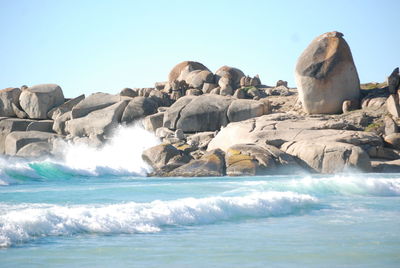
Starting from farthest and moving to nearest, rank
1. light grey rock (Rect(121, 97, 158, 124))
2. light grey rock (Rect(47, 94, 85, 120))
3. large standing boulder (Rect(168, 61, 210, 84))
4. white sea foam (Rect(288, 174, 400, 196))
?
1. large standing boulder (Rect(168, 61, 210, 84))
2. light grey rock (Rect(47, 94, 85, 120))
3. light grey rock (Rect(121, 97, 158, 124))
4. white sea foam (Rect(288, 174, 400, 196))

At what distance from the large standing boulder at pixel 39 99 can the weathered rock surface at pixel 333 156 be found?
20851mm

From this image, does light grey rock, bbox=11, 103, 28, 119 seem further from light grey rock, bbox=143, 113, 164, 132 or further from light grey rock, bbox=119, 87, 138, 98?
light grey rock, bbox=143, 113, 164, 132

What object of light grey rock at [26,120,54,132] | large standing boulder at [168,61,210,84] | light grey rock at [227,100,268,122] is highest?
large standing boulder at [168,61,210,84]

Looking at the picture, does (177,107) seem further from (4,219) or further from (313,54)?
(4,219)

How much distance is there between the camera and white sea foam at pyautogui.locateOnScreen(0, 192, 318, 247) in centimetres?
978

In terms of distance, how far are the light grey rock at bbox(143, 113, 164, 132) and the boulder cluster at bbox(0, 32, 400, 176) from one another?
55mm

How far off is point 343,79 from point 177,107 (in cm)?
890

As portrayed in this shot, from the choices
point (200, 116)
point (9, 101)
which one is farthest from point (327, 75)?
point (9, 101)

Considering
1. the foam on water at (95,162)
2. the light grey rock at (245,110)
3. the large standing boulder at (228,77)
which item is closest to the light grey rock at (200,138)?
the light grey rock at (245,110)

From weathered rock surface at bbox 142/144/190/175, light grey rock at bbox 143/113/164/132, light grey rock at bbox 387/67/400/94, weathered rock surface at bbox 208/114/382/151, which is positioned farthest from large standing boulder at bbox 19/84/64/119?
light grey rock at bbox 387/67/400/94

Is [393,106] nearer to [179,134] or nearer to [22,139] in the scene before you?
[179,134]

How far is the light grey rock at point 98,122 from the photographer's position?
33.2 m

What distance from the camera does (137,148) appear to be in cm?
2981

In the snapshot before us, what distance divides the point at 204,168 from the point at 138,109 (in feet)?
38.0
